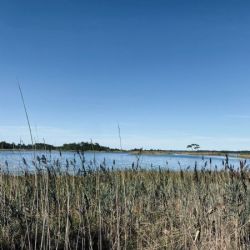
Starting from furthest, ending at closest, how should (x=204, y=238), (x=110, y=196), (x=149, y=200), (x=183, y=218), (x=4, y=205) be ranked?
(x=149, y=200) < (x=110, y=196) < (x=183, y=218) < (x=4, y=205) < (x=204, y=238)

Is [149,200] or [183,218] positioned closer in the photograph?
[183,218]

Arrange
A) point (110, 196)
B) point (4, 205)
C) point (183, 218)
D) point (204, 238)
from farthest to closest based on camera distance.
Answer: point (110, 196)
point (183, 218)
point (4, 205)
point (204, 238)

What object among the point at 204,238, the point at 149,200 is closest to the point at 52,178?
the point at 149,200

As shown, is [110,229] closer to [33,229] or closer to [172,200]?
[33,229]

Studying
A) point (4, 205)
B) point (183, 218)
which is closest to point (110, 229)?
point (183, 218)

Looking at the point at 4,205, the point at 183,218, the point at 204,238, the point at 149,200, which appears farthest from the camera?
the point at 149,200

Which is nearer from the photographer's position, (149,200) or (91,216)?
(91,216)

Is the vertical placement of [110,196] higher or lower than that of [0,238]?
higher

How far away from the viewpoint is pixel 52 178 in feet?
18.4

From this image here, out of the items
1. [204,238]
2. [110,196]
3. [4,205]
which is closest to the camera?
[204,238]

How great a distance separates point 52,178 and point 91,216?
2.72 ft

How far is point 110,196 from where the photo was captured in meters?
5.91

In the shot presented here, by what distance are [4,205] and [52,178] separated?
2.44 ft

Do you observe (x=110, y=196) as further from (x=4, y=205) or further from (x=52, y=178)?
(x=4, y=205)
